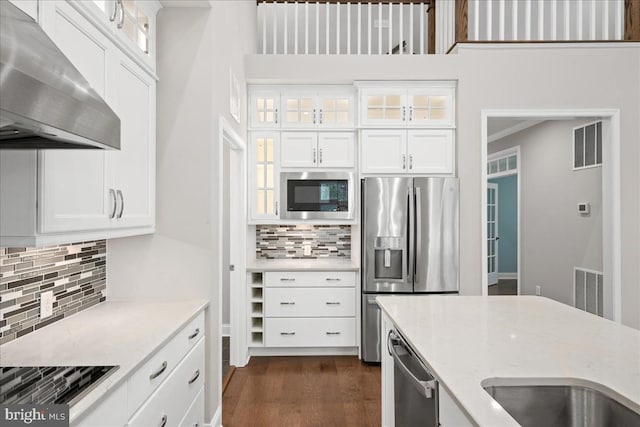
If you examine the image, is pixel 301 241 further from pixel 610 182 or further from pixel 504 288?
pixel 504 288

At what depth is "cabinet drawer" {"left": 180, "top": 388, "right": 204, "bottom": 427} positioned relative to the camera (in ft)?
6.70

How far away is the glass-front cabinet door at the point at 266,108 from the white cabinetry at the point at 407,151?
902 mm

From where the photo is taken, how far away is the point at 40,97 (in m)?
0.94

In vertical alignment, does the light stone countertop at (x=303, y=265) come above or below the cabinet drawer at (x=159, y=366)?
above

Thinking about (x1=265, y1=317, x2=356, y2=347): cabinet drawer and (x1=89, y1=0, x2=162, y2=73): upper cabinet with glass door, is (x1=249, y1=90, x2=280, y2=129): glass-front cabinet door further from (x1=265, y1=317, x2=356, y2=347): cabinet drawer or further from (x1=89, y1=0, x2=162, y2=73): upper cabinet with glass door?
(x1=265, y1=317, x2=356, y2=347): cabinet drawer

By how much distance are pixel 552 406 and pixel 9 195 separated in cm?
179

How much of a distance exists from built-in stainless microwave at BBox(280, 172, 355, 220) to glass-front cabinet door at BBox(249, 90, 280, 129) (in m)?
0.54

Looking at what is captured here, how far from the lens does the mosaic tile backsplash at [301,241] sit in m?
4.52

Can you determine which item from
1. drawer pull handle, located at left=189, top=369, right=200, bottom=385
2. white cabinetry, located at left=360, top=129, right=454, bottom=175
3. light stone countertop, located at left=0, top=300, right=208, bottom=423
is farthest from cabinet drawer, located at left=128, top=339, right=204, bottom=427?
white cabinetry, located at left=360, top=129, right=454, bottom=175

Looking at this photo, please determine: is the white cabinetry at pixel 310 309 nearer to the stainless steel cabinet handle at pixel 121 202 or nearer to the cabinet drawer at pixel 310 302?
the cabinet drawer at pixel 310 302

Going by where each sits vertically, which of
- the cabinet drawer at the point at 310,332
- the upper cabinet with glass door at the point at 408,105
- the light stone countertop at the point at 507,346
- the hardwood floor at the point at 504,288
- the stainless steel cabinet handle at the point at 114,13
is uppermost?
the upper cabinet with glass door at the point at 408,105

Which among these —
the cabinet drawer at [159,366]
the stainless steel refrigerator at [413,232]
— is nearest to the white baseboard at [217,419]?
the cabinet drawer at [159,366]

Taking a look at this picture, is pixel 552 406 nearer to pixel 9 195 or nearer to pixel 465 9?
pixel 9 195

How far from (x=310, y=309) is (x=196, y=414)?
179cm
